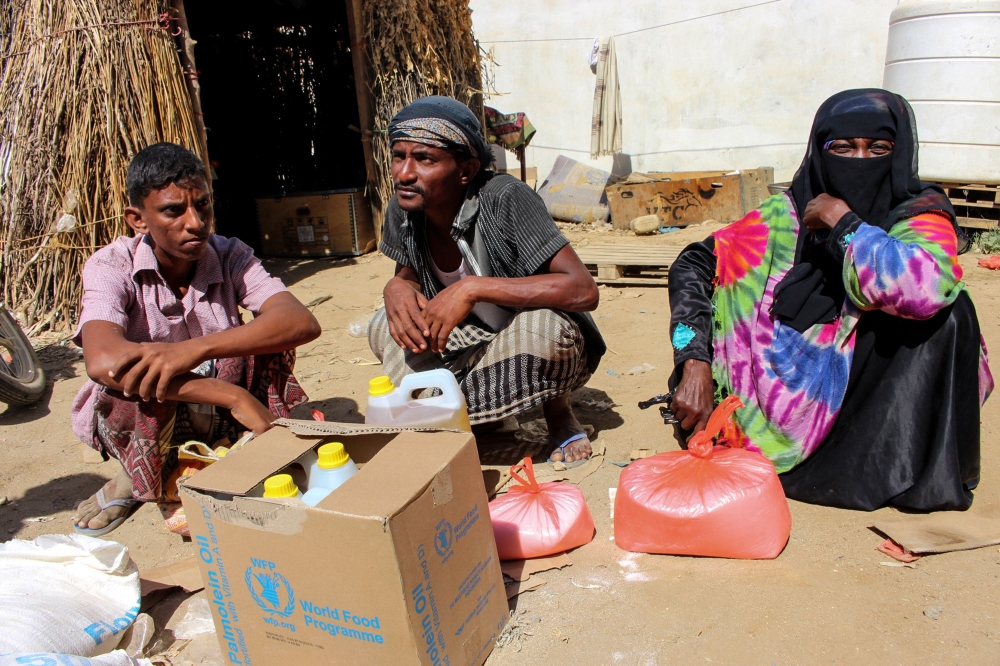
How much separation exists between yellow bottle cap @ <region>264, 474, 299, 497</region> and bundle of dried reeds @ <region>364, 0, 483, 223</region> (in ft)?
17.9

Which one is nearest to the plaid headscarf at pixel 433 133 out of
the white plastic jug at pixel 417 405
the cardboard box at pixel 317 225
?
the white plastic jug at pixel 417 405

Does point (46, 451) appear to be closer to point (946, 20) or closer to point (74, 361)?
point (74, 361)

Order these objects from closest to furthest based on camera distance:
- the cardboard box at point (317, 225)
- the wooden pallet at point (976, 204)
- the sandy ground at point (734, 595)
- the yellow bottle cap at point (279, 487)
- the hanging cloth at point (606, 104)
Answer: the yellow bottle cap at point (279, 487) → the sandy ground at point (734, 595) → the wooden pallet at point (976, 204) → the cardboard box at point (317, 225) → the hanging cloth at point (606, 104)

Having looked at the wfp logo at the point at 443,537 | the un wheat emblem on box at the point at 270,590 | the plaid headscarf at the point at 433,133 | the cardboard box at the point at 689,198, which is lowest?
the un wheat emblem on box at the point at 270,590

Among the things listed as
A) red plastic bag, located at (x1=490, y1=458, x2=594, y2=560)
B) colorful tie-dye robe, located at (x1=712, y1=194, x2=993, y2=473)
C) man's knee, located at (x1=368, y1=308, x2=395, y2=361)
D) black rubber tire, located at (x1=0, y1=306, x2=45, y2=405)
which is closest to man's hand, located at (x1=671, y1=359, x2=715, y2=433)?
colorful tie-dye robe, located at (x1=712, y1=194, x2=993, y2=473)

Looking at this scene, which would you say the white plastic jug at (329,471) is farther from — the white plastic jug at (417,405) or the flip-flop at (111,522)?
the flip-flop at (111,522)

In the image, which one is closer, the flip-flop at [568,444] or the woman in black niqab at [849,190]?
the woman in black niqab at [849,190]

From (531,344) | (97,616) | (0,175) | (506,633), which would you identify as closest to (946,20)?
(531,344)

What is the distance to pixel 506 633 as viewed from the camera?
5.64 ft

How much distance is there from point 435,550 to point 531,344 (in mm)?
1122

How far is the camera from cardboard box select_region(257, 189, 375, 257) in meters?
7.05

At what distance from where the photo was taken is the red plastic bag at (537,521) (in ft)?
6.59

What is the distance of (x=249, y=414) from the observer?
217cm

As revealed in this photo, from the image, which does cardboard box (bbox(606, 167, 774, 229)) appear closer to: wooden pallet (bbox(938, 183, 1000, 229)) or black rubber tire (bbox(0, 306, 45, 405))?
wooden pallet (bbox(938, 183, 1000, 229))
